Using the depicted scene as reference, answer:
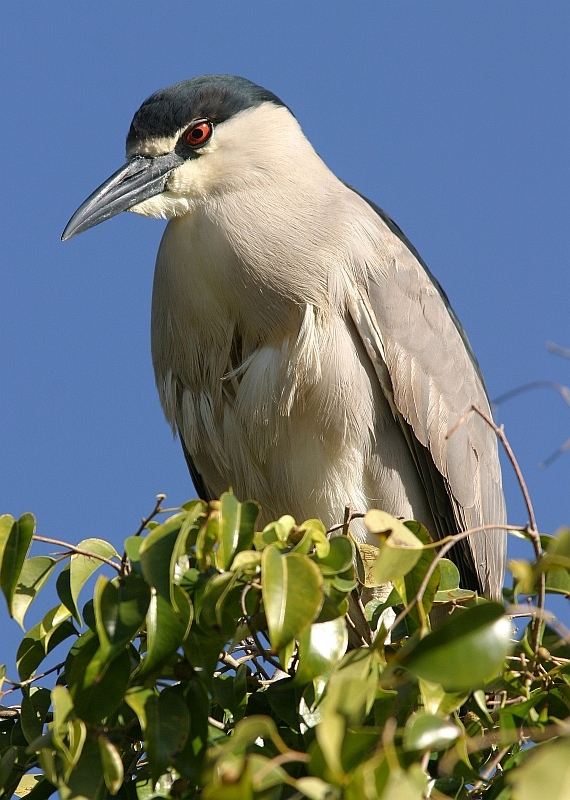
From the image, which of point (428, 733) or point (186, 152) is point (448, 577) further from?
point (186, 152)

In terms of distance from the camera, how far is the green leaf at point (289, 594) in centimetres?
130

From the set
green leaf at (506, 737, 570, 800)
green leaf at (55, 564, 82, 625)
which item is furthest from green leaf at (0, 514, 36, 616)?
green leaf at (506, 737, 570, 800)

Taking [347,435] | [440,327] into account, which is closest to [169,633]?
[347,435]

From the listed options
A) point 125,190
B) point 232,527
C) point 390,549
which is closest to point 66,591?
point 232,527

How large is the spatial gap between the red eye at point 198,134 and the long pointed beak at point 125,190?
61 millimetres

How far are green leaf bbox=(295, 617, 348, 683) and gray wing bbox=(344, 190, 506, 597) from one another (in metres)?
1.40

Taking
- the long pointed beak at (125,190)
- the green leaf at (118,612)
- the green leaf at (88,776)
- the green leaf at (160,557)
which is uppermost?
the long pointed beak at (125,190)

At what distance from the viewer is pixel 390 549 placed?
135 cm

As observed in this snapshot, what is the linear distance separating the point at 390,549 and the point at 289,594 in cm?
15

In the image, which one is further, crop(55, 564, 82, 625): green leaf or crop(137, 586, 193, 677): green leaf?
crop(55, 564, 82, 625): green leaf

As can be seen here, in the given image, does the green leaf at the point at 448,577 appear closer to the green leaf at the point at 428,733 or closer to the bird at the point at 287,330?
the green leaf at the point at 428,733

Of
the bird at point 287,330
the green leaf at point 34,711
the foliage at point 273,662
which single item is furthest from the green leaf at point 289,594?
the bird at point 287,330

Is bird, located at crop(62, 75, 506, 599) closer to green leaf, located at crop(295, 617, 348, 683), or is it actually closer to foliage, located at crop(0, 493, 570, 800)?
foliage, located at crop(0, 493, 570, 800)

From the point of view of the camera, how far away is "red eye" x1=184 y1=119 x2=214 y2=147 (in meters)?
2.85
